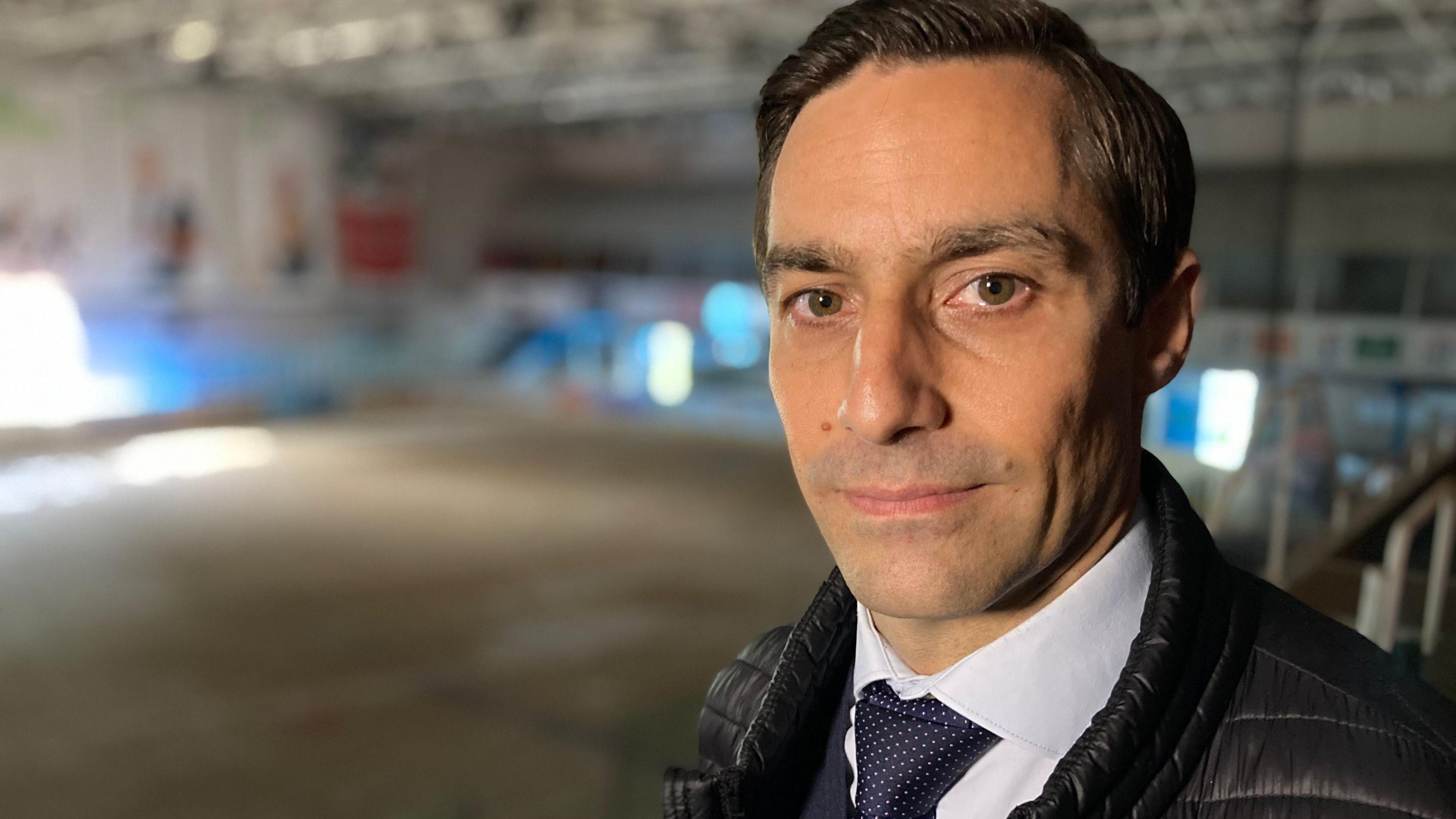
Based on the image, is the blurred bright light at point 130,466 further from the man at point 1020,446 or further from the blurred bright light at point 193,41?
the man at point 1020,446

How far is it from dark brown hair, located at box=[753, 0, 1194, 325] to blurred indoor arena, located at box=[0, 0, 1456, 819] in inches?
48.6

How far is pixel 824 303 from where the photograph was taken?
3.40ft

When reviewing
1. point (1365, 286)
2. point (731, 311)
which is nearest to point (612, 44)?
point (731, 311)

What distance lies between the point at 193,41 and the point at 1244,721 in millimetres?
15031

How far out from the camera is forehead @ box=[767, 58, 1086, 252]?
92 cm

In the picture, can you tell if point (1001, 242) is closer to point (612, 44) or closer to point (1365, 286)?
point (1365, 286)

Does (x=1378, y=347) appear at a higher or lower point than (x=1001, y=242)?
lower

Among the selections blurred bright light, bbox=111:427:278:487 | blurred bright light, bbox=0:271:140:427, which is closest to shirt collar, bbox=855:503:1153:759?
blurred bright light, bbox=111:427:278:487

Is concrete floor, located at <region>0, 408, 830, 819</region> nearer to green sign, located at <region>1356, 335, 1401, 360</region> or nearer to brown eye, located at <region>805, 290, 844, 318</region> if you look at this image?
brown eye, located at <region>805, 290, 844, 318</region>

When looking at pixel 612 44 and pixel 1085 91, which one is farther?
pixel 612 44

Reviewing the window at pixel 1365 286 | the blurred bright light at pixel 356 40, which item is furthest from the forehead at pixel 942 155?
the blurred bright light at pixel 356 40

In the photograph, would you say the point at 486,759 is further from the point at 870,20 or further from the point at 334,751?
the point at 870,20

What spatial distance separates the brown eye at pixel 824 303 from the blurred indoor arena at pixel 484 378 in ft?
4.52

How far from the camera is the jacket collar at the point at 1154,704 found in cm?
85
